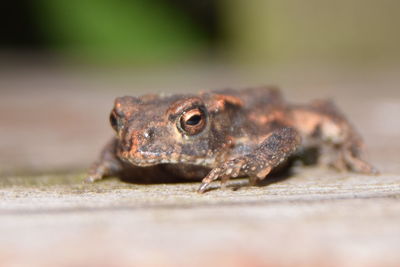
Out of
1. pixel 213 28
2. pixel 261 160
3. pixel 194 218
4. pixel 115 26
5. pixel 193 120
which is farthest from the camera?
pixel 213 28

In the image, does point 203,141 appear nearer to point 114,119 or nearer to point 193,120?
point 193,120

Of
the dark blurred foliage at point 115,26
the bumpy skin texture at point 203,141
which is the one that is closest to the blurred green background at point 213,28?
the dark blurred foliage at point 115,26

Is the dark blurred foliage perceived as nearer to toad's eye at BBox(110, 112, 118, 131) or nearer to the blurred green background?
the blurred green background

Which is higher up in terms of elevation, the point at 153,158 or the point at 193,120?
the point at 193,120

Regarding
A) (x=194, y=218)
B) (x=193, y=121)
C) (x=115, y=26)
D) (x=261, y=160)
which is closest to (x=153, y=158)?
(x=193, y=121)

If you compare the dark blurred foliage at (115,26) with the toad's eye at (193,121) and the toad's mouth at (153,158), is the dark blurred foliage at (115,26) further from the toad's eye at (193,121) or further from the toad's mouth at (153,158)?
the toad's mouth at (153,158)

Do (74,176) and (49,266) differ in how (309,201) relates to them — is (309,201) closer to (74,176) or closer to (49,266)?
(49,266)

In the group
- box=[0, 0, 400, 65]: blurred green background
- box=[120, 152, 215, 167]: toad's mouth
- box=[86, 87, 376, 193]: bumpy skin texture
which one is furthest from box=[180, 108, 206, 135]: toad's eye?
box=[0, 0, 400, 65]: blurred green background

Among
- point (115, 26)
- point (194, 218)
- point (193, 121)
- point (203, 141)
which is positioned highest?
point (115, 26)
